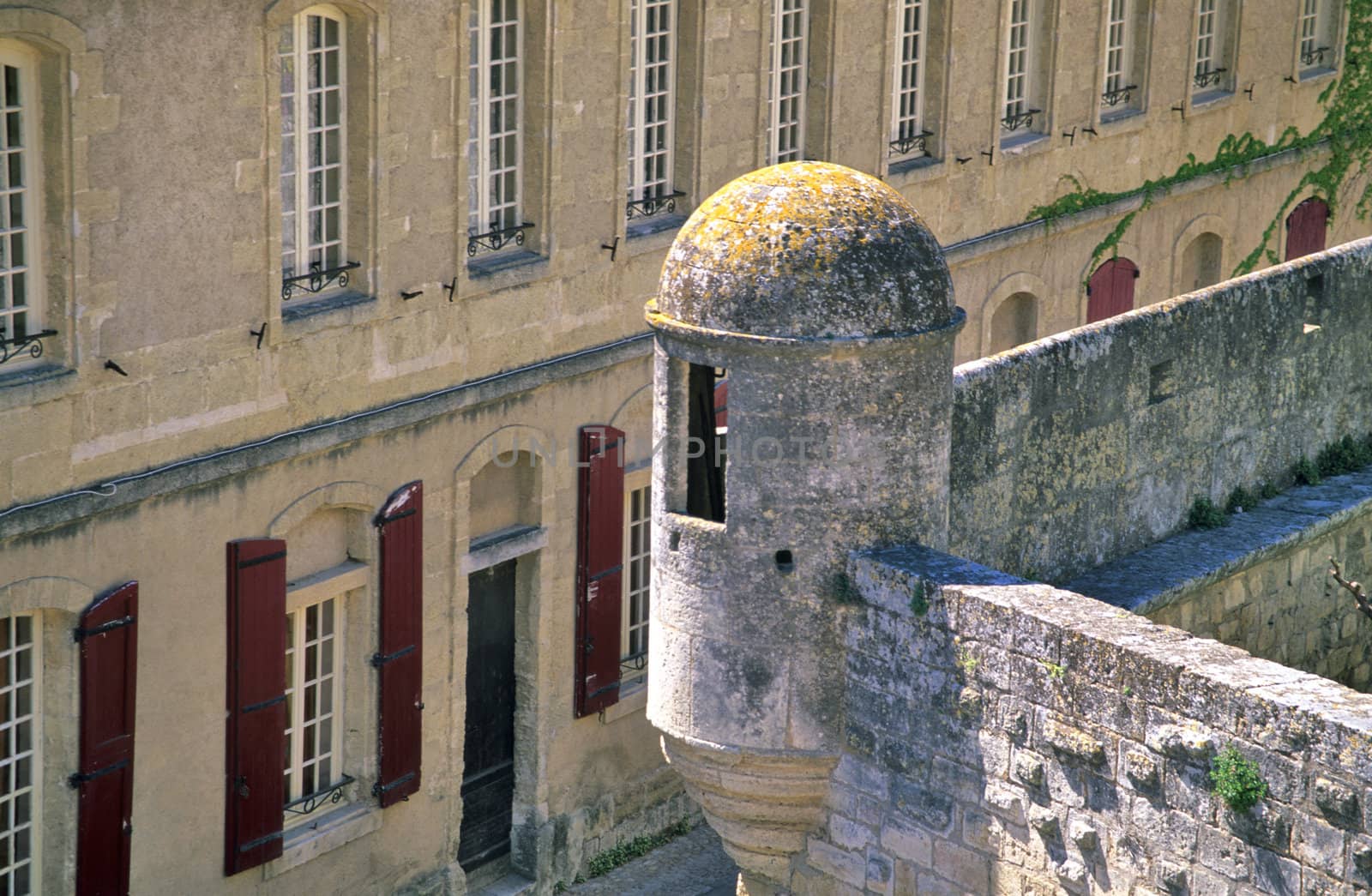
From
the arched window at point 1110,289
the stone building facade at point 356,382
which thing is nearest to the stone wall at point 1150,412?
the stone building facade at point 356,382

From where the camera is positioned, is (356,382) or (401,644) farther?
(401,644)

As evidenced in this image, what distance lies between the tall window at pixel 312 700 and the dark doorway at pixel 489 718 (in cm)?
123

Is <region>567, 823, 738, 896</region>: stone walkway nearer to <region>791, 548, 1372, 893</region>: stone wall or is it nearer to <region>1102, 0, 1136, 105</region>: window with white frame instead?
<region>791, 548, 1372, 893</region>: stone wall

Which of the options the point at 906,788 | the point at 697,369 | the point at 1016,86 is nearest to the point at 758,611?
the point at 906,788

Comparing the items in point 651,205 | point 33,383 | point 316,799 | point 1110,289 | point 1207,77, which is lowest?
point 316,799

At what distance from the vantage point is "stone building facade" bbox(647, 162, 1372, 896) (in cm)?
821

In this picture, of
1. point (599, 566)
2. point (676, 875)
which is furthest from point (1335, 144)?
point (676, 875)

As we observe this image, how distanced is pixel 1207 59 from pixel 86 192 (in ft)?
44.8

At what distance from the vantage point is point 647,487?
16594 mm

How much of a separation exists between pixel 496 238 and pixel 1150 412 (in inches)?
179

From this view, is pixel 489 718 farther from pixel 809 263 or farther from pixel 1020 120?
pixel 1020 120

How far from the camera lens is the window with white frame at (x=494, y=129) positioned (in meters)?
15.0

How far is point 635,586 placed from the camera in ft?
55.2

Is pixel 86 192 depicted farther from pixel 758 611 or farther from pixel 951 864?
pixel 951 864
